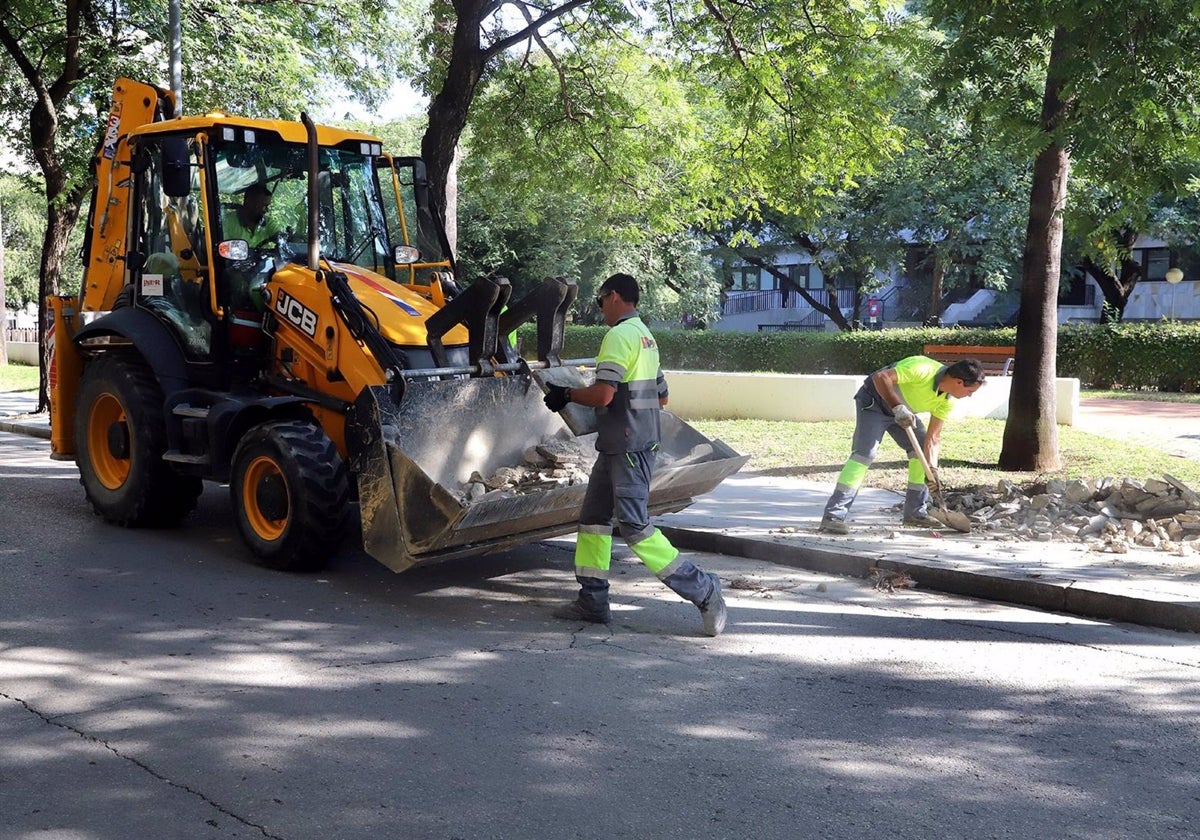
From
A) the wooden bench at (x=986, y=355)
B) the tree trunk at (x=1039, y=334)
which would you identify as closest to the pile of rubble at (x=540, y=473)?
the tree trunk at (x=1039, y=334)

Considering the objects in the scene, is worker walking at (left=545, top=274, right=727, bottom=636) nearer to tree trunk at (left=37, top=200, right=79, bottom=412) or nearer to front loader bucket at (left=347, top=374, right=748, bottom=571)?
front loader bucket at (left=347, top=374, right=748, bottom=571)

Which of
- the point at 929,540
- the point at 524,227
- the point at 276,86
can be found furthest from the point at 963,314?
the point at 929,540

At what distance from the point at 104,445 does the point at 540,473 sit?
4035mm

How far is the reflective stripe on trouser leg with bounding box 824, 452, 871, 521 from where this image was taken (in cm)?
876

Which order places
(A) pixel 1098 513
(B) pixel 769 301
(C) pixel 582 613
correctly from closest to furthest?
1. (C) pixel 582 613
2. (A) pixel 1098 513
3. (B) pixel 769 301

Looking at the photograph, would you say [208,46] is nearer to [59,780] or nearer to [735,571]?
[735,571]

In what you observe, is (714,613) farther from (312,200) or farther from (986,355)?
(986,355)

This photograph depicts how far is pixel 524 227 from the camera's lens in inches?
1298

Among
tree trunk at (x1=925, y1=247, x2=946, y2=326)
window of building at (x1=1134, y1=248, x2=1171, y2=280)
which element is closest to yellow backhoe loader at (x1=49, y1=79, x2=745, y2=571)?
tree trunk at (x1=925, y1=247, x2=946, y2=326)

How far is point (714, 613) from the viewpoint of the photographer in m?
6.18

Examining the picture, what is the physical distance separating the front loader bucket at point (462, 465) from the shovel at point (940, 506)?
1535 millimetres

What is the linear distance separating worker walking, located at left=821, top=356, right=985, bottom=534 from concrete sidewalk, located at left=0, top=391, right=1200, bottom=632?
9.0 inches

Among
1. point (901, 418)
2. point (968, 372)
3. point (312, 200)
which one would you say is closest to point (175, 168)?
point (312, 200)

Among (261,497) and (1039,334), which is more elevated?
(1039,334)
